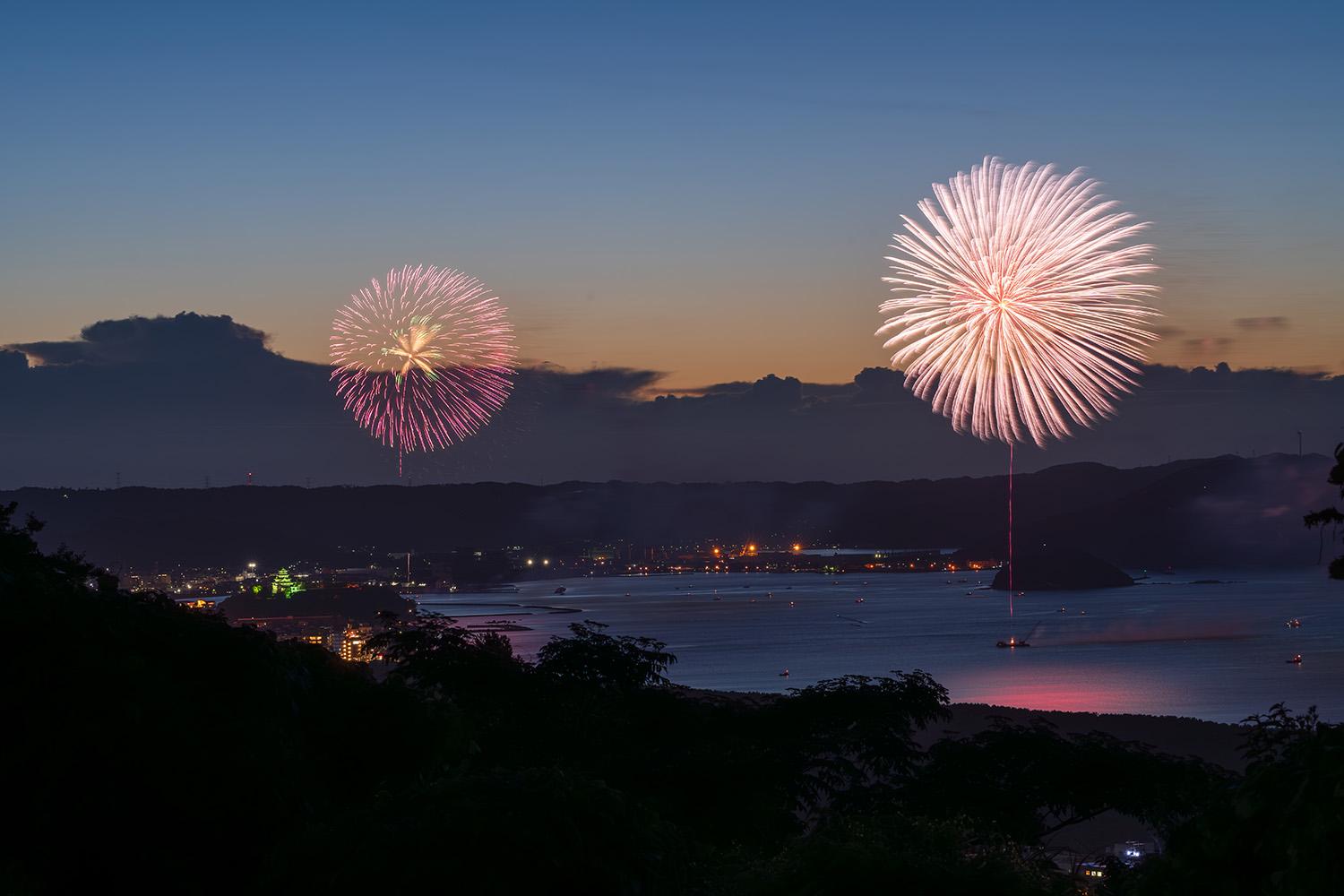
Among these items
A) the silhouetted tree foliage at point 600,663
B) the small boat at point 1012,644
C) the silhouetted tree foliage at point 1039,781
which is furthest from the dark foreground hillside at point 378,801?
the small boat at point 1012,644

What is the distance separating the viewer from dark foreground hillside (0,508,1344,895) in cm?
838

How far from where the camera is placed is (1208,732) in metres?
81.3

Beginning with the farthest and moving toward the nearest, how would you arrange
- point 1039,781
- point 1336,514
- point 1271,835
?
point 1039,781 < point 1336,514 < point 1271,835

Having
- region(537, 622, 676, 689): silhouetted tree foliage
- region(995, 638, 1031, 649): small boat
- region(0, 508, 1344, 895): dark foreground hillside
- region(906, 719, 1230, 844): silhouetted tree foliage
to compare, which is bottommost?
region(995, 638, 1031, 649): small boat

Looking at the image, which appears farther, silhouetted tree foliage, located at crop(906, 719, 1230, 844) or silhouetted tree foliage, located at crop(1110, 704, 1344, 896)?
silhouetted tree foliage, located at crop(906, 719, 1230, 844)

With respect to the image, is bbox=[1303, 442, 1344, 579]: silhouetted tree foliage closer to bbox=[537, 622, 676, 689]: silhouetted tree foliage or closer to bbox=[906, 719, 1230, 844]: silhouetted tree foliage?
bbox=[906, 719, 1230, 844]: silhouetted tree foliage

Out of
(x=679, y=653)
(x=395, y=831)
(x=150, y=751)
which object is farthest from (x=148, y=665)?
(x=679, y=653)

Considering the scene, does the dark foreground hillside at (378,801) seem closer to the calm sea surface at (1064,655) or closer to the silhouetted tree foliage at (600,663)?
the silhouetted tree foliage at (600,663)

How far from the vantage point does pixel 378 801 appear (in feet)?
40.7

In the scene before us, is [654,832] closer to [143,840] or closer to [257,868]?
[257,868]

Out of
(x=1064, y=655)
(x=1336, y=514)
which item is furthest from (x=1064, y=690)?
(x=1336, y=514)

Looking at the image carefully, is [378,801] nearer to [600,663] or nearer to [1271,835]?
[1271,835]

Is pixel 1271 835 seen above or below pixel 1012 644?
above

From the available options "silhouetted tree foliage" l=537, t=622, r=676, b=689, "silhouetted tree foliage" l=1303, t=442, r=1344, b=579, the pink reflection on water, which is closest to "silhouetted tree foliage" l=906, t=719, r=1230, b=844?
"silhouetted tree foliage" l=537, t=622, r=676, b=689
